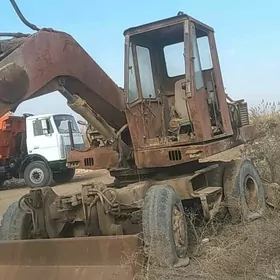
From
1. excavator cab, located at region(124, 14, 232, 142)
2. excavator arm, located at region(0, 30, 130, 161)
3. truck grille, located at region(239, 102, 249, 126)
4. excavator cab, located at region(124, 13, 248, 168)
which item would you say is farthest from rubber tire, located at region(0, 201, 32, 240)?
truck grille, located at region(239, 102, 249, 126)

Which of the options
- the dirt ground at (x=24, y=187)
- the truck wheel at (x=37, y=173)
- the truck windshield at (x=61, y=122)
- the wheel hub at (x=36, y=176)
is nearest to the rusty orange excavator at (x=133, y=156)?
the dirt ground at (x=24, y=187)

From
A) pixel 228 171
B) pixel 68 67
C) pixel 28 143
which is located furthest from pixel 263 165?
pixel 28 143

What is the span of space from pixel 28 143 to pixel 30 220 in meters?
11.9

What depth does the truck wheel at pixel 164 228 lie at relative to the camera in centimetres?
485

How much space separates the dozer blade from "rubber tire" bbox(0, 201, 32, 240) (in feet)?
2.35

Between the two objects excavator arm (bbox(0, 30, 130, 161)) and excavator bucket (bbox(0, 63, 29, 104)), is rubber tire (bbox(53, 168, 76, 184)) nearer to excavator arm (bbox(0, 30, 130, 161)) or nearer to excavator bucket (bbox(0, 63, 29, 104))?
excavator arm (bbox(0, 30, 130, 161))

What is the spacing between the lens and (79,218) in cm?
587

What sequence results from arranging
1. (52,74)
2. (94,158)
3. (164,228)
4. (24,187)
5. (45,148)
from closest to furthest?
(164,228), (52,74), (94,158), (45,148), (24,187)

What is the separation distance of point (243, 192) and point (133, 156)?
5.10 feet

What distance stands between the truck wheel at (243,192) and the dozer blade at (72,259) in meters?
2.38

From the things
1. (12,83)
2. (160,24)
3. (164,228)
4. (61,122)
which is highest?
(61,122)

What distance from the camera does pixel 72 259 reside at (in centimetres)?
483

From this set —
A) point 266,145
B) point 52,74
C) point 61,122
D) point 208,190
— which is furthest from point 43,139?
point 52,74

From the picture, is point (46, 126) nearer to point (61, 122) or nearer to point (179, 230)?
point (61, 122)
